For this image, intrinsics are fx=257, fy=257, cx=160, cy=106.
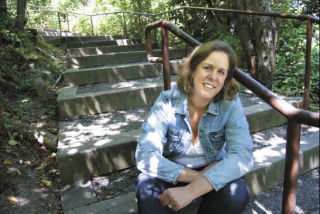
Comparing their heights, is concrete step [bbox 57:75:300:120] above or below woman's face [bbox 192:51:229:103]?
below

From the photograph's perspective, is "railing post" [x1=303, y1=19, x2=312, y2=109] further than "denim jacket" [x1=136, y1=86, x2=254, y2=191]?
Yes

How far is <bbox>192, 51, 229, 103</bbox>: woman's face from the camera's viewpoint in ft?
5.34

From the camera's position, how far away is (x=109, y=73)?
3.90 m

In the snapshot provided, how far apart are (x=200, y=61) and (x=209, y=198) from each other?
33.8 inches

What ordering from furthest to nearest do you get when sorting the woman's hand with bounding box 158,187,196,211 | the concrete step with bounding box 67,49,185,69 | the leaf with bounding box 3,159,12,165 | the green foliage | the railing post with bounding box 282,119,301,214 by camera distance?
the concrete step with bounding box 67,49,185,69
the green foliage
the leaf with bounding box 3,159,12,165
the woman's hand with bounding box 158,187,196,211
the railing post with bounding box 282,119,301,214

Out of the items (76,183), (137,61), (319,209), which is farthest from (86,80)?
(319,209)

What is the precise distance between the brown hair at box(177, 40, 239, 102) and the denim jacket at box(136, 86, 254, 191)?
5 centimetres

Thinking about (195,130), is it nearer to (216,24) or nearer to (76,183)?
(76,183)

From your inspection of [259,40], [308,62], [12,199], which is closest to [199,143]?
[12,199]

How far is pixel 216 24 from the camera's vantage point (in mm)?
5938

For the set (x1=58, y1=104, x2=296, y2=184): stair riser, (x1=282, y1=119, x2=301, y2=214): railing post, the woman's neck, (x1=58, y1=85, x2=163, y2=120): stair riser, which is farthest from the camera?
(x1=58, y1=85, x2=163, y2=120): stair riser

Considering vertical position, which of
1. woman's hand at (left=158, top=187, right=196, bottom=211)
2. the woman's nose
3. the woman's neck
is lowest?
woman's hand at (left=158, top=187, right=196, bottom=211)

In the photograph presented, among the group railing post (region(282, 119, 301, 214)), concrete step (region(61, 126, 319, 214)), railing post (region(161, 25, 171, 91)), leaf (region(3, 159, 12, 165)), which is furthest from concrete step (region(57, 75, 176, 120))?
railing post (region(282, 119, 301, 214))

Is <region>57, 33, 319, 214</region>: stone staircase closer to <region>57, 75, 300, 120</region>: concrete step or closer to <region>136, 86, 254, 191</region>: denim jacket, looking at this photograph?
<region>57, 75, 300, 120</region>: concrete step
